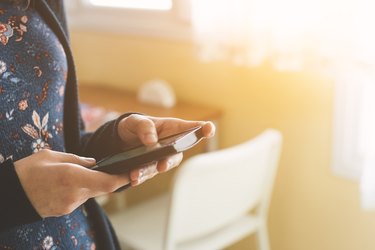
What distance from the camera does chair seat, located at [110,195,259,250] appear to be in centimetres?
132

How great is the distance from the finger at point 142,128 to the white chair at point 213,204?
1.24 ft

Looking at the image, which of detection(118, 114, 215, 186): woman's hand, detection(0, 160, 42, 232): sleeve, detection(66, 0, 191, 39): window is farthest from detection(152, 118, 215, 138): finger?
detection(66, 0, 191, 39): window

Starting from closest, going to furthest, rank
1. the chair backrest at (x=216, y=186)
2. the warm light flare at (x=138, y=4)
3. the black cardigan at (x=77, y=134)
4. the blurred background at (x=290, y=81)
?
the black cardigan at (x=77, y=134), the chair backrest at (x=216, y=186), the blurred background at (x=290, y=81), the warm light flare at (x=138, y=4)

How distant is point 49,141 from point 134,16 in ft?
3.76

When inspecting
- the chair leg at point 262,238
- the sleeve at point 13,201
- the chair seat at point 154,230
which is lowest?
the chair leg at point 262,238

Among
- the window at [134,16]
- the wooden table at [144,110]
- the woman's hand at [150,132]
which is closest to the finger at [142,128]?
the woman's hand at [150,132]

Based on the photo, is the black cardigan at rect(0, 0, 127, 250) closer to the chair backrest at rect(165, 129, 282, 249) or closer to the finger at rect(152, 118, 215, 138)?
the finger at rect(152, 118, 215, 138)

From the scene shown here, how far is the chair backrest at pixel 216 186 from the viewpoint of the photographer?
1.15 m

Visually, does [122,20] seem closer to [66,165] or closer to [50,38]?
[50,38]

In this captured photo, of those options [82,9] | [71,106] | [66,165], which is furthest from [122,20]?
[66,165]

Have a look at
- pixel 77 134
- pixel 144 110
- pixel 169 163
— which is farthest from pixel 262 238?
pixel 169 163

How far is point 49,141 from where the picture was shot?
731mm

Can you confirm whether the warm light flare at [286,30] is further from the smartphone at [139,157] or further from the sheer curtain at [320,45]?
the smartphone at [139,157]

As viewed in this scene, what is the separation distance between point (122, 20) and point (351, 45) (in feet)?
2.98
